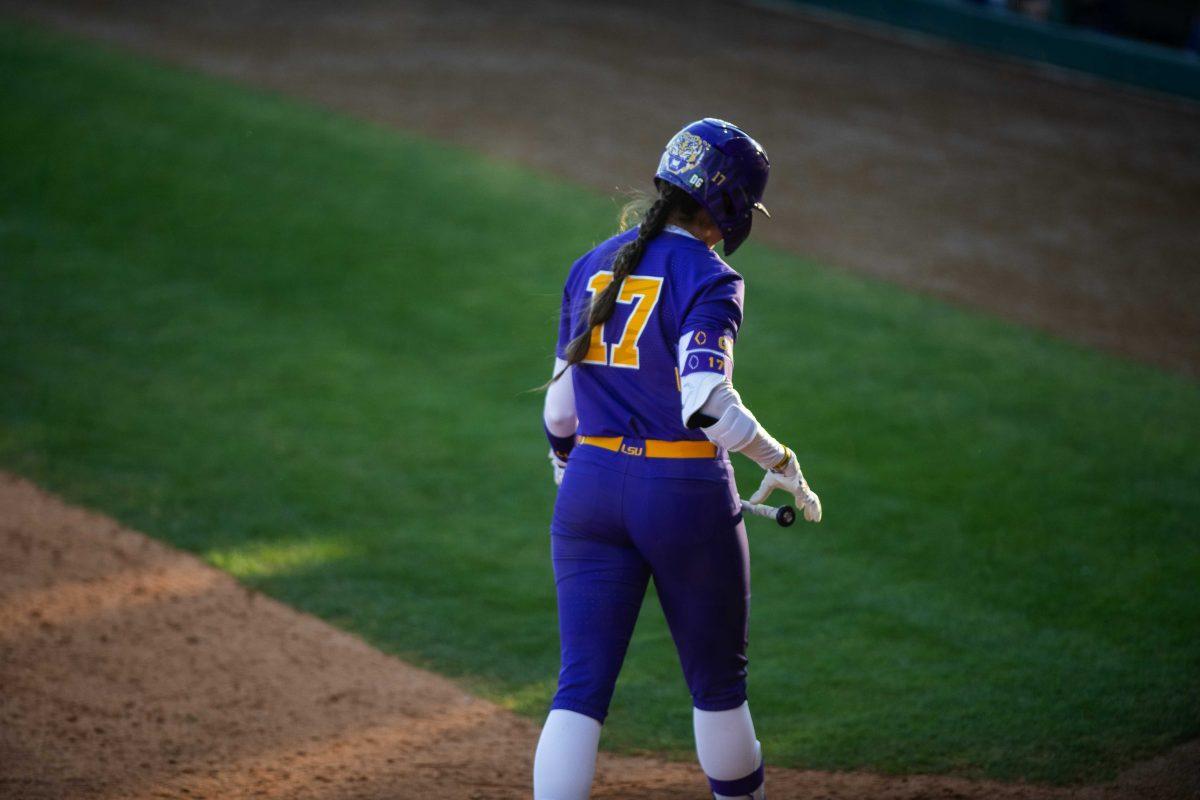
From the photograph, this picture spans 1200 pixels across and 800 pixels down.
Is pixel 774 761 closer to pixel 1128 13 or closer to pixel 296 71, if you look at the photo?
pixel 296 71

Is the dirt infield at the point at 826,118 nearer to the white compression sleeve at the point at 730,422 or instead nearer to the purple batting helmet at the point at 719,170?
the purple batting helmet at the point at 719,170

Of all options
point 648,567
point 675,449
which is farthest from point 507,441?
point 675,449

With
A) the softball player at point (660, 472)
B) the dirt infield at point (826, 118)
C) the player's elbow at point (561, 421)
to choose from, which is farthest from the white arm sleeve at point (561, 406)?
the dirt infield at point (826, 118)

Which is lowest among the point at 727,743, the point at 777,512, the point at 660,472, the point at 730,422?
the point at 727,743

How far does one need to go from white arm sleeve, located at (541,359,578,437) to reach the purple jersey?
190mm

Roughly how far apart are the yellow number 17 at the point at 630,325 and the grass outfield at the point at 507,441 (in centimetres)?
186

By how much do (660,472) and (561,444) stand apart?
599 mm

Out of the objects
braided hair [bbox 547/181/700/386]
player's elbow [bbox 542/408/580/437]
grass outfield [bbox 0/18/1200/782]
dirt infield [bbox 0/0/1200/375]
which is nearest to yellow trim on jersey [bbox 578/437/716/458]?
braided hair [bbox 547/181/700/386]

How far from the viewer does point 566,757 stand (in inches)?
124

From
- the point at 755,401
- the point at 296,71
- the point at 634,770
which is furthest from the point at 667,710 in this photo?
the point at 296,71

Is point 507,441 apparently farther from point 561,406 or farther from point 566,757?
point 566,757

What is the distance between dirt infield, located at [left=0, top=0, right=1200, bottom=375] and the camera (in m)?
9.45

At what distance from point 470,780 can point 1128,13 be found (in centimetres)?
1243

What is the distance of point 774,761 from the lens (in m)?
4.35
